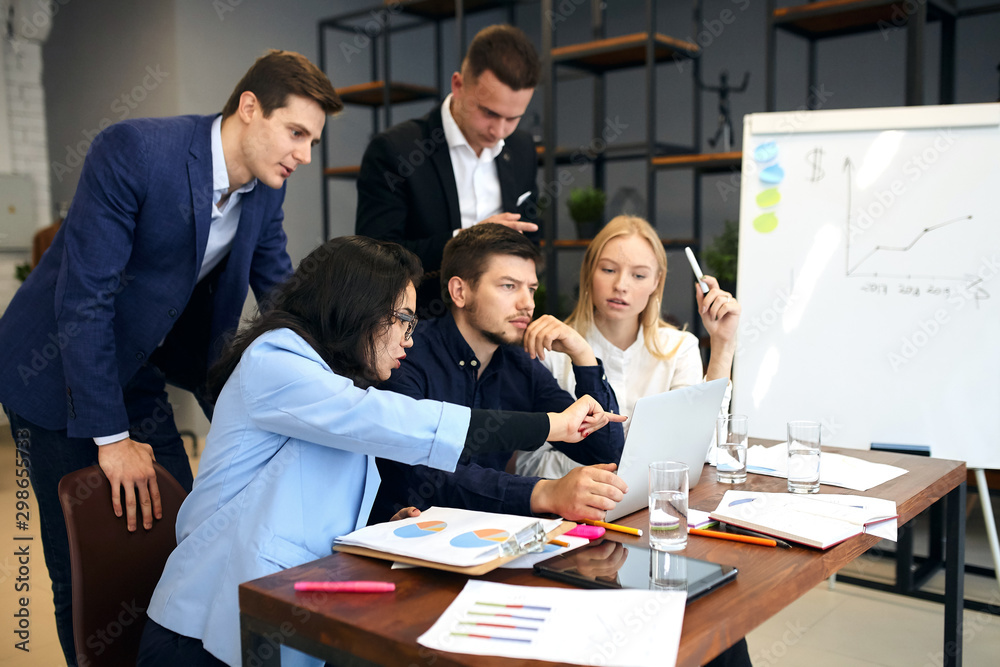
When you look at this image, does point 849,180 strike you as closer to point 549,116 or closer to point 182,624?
point 549,116

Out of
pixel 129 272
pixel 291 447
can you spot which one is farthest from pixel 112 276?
pixel 291 447

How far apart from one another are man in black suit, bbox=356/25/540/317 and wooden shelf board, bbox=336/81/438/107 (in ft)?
9.05

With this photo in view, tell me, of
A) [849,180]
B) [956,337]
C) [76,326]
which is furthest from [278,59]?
[956,337]

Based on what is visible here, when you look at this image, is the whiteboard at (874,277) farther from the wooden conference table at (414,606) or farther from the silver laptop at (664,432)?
the wooden conference table at (414,606)

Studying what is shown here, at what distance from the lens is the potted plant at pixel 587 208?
14.9ft

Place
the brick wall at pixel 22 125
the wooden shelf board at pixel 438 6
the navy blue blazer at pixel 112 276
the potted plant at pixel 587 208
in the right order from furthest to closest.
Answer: the brick wall at pixel 22 125, the potted plant at pixel 587 208, the wooden shelf board at pixel 438 6, the navy blue blazer at pixel 112 276

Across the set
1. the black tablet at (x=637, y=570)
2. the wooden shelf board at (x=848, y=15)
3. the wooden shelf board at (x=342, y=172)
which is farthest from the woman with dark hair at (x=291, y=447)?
the wooden shelf board at (x=342, y=172)

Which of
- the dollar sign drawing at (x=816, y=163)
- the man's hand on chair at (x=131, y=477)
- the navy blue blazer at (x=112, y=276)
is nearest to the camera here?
the man's hand on chair at (x=131, y=477)

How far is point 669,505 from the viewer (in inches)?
45.2

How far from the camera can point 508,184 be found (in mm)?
2359

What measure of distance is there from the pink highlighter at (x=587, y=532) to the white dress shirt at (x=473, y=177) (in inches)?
48.2

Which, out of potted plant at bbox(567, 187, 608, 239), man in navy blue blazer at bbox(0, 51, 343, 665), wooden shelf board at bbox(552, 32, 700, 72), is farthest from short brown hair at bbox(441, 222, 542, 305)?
potted plant at bbox(567, 187, 608, 239)

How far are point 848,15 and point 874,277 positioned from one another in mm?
1162

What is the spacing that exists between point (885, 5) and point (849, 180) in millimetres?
772
